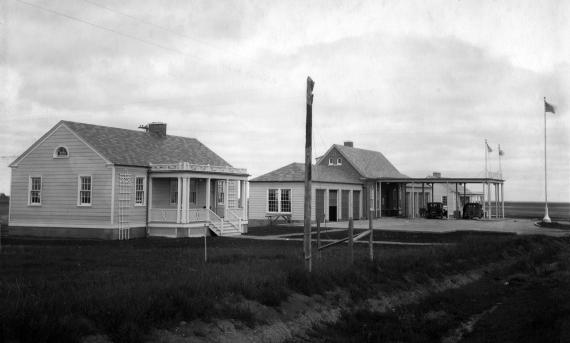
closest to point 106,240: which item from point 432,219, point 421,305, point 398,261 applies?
point 398,261

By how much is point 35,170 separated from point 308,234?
23131 mm

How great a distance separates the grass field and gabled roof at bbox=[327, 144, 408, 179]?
1260 inches

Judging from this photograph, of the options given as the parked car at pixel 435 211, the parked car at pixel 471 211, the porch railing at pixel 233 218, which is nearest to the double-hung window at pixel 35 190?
the porch railing at pixel 233 218

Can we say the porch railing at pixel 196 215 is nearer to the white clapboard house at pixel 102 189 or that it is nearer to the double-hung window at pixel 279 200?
the white clapboard house at pixel 102 189

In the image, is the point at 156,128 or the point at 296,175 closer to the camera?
the point at 156,128

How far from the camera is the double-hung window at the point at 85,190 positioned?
102 feet

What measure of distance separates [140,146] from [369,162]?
30568 mm

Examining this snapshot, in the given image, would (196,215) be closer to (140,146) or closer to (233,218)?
(233,218)

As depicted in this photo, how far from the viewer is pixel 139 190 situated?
32781 millimetres

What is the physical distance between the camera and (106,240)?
2936 centimetres

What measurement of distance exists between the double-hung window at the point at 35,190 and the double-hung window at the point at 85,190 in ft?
8.83

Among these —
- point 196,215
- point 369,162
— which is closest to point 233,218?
point 196,215

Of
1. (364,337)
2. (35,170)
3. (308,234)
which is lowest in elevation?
(364,337)

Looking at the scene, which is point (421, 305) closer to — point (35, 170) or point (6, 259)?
point (6, 259)
